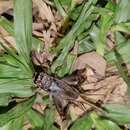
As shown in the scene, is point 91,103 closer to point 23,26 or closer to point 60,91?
point 60,91

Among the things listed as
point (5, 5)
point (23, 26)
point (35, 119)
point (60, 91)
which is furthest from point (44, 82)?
point (5, 5)

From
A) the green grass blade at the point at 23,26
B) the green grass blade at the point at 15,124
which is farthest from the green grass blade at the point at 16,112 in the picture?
the green grass blade at the point at 23,26

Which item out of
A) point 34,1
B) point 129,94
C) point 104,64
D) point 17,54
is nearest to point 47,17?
point 34,1

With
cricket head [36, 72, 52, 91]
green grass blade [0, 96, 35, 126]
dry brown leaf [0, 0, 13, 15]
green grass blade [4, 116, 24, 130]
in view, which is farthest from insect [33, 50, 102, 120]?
dry brown leaf [0, 0, 13, 15]

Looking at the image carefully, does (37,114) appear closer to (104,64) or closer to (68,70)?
(68,70)

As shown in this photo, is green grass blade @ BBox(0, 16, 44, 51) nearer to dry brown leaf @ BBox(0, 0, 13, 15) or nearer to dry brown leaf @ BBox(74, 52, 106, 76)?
dry brown leaf @ BBox(0, 0, 13, 15)
